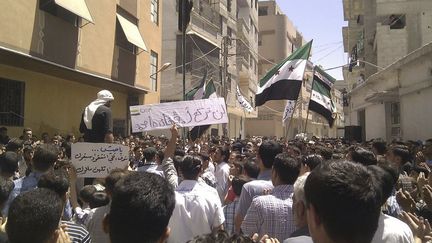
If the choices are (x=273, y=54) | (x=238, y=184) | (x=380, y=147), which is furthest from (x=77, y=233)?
(x=273, y=54)

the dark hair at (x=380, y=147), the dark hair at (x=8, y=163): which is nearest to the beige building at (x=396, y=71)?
the dark hair at (x=380, y=147)

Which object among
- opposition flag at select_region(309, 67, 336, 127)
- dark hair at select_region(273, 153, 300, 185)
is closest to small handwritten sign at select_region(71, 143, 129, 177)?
dark hair at select_region(273, 153, 300, 185)

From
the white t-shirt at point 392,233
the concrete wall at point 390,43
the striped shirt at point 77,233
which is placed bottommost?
the striped shirt at point 77,233

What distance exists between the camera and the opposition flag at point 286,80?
1148 cm

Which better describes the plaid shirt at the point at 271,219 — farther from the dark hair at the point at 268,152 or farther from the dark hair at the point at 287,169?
the dark hair at the point at 268,152

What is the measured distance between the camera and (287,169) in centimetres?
382

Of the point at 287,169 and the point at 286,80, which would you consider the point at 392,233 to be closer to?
the point at 287,169

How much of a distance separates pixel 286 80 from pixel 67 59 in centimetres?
581

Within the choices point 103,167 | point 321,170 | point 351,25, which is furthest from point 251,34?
point 321,170

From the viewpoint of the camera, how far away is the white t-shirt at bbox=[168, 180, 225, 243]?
3828 mm

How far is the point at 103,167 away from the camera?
4.75 meters

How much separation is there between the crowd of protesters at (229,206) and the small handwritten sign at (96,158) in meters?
0.16

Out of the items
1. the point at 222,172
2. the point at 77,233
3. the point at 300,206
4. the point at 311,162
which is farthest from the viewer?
the point at 222,172

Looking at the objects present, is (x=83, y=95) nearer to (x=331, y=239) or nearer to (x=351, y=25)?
(x=331, y=239)
